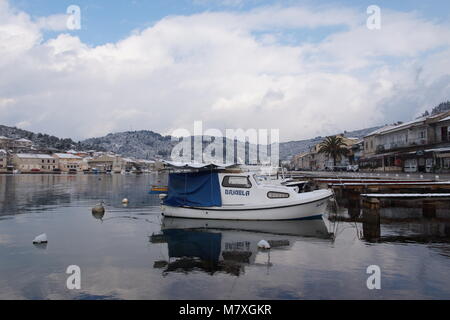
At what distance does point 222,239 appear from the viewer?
14.5 meters

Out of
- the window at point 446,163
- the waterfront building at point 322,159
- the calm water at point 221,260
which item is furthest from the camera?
the waterfront building at point 322,159

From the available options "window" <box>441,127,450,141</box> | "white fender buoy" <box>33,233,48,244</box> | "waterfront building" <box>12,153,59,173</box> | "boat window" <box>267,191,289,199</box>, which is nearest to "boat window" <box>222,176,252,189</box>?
"boat window" <box>267,191,289,199</box>

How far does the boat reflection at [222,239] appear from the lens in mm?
10758

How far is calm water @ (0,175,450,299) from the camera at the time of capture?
838cm

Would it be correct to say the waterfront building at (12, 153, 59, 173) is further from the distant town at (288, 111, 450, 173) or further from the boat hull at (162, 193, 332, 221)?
the boat hull at (162, 193, 332, 221)

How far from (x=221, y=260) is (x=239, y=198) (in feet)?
22.0

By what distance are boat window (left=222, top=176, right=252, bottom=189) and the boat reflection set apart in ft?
6.33

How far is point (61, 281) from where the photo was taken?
9.12 meters

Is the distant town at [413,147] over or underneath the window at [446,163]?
over

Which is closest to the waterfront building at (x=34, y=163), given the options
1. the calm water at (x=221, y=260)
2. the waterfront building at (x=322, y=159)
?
the waterfront building at (x=322, y=159)

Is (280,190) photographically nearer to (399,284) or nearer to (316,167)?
(399,284)

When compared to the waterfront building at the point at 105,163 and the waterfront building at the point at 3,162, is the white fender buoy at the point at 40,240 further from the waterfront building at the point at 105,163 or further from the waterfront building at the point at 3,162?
the waterfront building at the point at 105,163

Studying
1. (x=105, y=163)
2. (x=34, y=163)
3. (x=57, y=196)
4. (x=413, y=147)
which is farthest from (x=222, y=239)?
(x=105, y=163)

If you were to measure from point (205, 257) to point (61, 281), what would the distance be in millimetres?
4538
